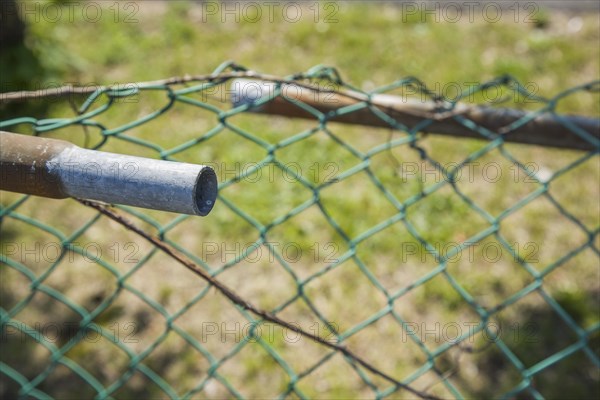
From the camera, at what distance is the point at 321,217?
308cm

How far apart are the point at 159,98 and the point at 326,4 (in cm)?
143

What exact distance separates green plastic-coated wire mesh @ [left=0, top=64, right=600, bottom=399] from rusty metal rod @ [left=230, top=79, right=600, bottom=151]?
0.50m

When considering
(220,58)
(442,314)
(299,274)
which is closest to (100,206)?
→ (299,274)

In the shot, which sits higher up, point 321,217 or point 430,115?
point 321,217

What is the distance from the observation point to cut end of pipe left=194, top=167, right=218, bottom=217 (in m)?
0.87

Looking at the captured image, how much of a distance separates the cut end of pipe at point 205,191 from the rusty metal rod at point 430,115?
0.71 m

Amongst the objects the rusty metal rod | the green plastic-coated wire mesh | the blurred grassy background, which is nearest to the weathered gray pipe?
the rusty metal rod

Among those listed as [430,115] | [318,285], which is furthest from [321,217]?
[430,115]

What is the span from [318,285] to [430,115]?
4.44 ft

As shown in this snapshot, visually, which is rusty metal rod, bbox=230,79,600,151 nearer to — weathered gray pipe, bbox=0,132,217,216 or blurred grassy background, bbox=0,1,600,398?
blurred grassy background, bbox=0,1,600,398

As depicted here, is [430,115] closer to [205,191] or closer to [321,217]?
[205,191]

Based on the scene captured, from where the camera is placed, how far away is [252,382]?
8.02 feet

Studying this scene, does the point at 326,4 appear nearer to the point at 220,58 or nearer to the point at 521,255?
the point at 220,58

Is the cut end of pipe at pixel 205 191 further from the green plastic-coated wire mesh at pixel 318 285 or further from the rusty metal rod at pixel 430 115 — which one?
the green plastic-coated wire mesh at pixel 318 285
